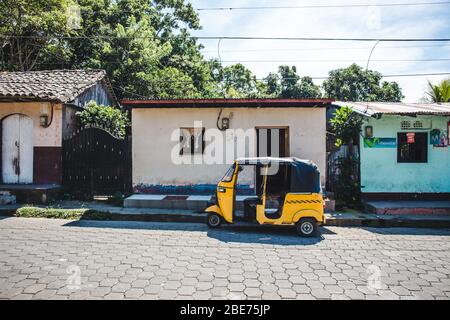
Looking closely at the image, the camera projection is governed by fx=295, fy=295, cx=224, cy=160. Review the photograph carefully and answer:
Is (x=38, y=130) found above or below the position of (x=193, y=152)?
above

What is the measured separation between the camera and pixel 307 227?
6.95 meters

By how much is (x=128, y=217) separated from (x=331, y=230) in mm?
5596

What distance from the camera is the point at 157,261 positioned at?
5039 millimetres

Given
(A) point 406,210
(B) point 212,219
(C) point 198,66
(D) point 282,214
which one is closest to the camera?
(D) point 282,214

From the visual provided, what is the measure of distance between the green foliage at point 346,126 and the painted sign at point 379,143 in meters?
0.43

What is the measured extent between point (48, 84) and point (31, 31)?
9.62m

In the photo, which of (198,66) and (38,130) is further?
(198,66)

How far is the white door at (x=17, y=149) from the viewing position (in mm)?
10828

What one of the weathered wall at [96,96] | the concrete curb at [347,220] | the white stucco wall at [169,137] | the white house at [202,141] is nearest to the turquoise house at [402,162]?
the white house at [202,141]

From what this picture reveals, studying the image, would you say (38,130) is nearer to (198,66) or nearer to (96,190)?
(96,190)

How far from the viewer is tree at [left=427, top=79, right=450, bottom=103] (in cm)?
1438

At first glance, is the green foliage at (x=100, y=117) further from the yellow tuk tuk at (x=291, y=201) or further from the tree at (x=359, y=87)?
the tree at (x=359, y=87)
